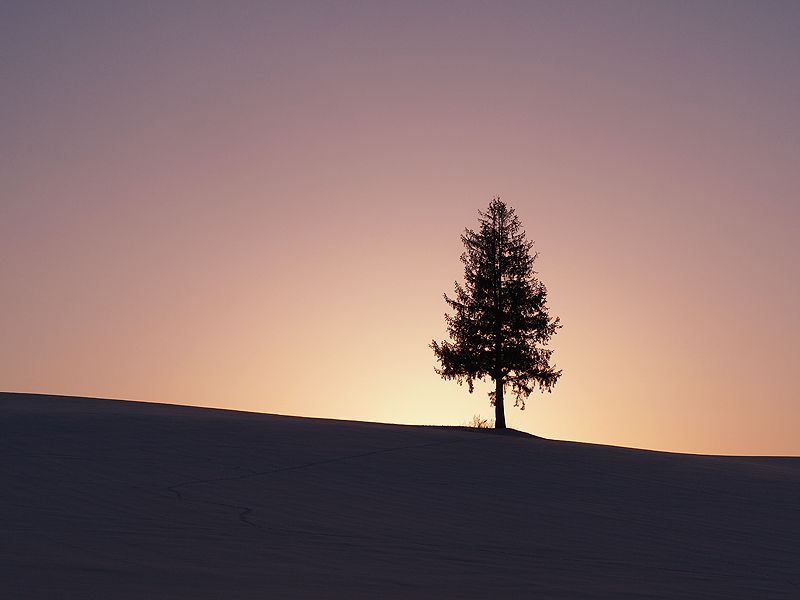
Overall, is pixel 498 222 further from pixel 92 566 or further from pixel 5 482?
pixel 92 566

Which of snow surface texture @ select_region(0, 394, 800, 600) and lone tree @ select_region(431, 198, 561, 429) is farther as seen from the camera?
lone tree @ select_region(431, 198, 561, 429)

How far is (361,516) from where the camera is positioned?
475 inches

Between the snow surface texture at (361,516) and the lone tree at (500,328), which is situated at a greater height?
the lone tree at (500,328)

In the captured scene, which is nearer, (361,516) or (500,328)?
(361,516)

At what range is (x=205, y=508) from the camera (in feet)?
38.7

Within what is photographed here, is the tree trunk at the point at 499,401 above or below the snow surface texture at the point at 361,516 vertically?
above

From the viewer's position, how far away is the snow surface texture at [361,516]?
7992mm

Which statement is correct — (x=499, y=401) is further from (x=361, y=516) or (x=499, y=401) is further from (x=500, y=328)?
(x=361, y=516)

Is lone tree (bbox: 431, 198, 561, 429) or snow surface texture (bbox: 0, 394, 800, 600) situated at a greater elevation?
lone tree (bbox: 431, 198, 561, 429)

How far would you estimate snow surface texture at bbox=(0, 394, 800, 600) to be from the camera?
7992 mm

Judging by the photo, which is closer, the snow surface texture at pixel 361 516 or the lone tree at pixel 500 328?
the snow surface texture at pixel 361 516

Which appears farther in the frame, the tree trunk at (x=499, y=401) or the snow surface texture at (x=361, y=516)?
the tree trunk at (x=499, y=401)

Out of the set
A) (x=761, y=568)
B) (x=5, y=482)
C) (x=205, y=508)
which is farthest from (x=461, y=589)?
(x=5, y=482)

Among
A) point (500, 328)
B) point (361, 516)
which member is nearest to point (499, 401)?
point (500, 328)
